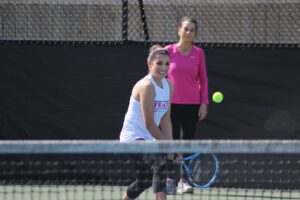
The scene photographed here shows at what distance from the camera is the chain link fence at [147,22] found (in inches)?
271

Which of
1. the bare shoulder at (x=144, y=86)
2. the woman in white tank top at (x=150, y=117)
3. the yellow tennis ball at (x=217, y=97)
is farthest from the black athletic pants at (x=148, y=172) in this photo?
the yellow tennis ball at (x=217, y=97)

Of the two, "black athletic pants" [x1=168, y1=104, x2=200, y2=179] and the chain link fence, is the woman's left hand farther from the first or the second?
the chain link fence

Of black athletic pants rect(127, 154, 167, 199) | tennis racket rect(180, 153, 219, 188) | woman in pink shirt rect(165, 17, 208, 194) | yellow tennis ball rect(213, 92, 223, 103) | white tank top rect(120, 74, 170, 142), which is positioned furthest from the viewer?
yellow tennis ball rect(213, 92, 223, 103)

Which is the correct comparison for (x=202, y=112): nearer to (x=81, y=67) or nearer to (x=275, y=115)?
(x=275, y=115)

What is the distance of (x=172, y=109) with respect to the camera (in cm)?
598

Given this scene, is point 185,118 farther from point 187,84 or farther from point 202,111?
point 187,84

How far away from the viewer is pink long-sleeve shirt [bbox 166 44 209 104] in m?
5.89

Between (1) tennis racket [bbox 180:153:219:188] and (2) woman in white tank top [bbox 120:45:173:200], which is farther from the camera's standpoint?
(1) tennis racket [bbox 180:153:219:188]

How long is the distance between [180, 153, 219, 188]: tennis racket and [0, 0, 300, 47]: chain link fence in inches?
45.2

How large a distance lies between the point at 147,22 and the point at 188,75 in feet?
4.67

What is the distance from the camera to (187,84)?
5.92 metres

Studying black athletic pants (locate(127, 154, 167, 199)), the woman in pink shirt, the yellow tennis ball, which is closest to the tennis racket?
the woman in pink shirt

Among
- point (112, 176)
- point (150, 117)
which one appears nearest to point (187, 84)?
point (112, 176)

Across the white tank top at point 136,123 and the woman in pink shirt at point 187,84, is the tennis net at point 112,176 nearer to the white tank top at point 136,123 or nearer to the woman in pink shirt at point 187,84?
the woman in pink shirt at point 187,84
